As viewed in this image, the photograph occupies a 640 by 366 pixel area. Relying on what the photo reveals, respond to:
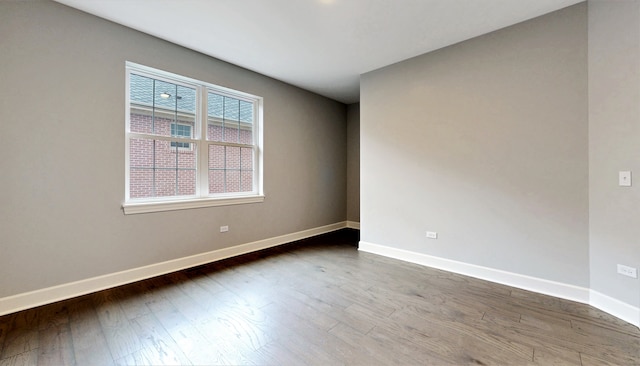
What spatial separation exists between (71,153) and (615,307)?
5088 mm

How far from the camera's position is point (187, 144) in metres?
3.27

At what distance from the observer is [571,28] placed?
233 cm

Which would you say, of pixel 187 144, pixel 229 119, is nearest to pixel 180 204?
pixel 187 144

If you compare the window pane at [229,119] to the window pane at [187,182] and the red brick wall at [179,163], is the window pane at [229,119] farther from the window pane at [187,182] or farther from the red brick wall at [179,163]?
the window pane at [187,182]

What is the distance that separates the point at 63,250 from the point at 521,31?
16.7 ft

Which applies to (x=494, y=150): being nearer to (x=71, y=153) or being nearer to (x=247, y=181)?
(x=247, y=181)

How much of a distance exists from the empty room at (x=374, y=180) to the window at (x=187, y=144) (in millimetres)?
26

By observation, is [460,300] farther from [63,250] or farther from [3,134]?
[3,134]

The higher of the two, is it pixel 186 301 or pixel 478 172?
pixel 478 172

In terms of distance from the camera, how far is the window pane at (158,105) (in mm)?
2865

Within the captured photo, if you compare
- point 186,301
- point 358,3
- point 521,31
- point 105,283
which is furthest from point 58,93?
point 521,31

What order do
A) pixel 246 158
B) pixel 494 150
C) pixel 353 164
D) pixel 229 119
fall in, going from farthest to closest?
pixel 353 164 < pixel 246 158 < pixel 229 119 < pixel 494 150

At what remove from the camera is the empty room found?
1.87m

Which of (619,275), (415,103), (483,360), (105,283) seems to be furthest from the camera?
(415,103)
